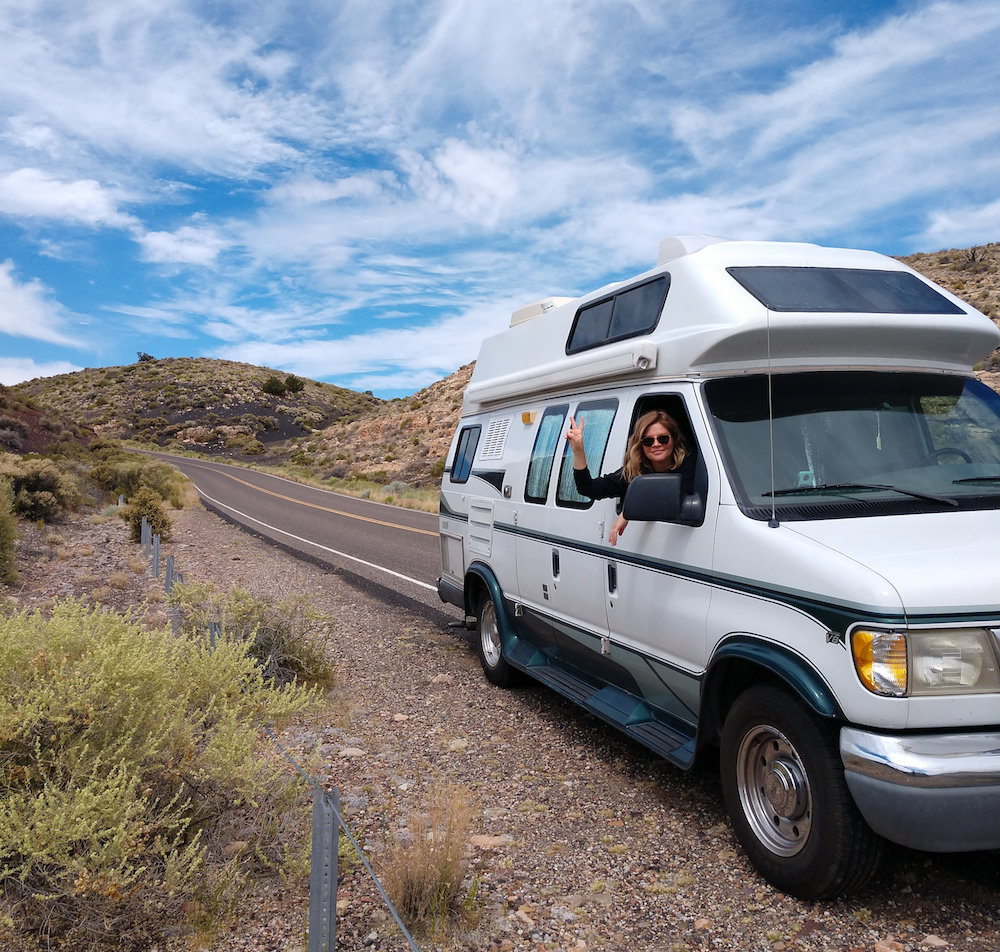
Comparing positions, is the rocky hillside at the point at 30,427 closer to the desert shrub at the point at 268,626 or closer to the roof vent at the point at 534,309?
the desert shrub at the point at 268,626

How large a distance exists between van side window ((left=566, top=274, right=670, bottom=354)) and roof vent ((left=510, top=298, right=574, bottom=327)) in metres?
0.77

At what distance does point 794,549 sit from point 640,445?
50.4 inches

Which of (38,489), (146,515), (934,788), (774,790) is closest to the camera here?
(934,788)

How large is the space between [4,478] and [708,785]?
15.0 m

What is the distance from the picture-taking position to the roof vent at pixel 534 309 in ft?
21.7

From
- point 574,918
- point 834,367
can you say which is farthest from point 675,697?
point 834,367

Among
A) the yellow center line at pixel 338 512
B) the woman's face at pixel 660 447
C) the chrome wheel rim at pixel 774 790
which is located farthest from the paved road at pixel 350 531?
the chrome wheel rim at pixel 774 790

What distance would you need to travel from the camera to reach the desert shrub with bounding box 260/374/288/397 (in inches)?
3932

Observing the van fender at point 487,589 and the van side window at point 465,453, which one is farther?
the van side window at point 465,453

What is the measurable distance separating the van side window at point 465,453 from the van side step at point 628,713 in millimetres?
2196

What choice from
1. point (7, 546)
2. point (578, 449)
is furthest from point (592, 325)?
point (7, 546)

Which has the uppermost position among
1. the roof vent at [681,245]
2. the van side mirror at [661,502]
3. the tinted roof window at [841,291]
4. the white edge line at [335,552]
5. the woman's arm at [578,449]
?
the roof vent at [681,245]

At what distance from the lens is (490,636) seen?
23.5ft

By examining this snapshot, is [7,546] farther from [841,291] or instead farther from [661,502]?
[841,291]
